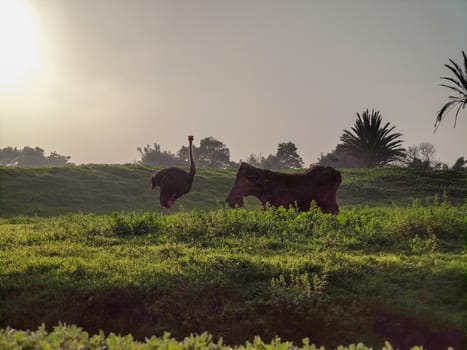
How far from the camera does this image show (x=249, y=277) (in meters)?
8.60

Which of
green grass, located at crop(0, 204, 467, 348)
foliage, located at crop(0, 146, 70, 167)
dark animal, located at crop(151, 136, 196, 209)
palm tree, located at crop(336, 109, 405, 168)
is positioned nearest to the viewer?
green grass, located at crop(0, 204, 467, 348)

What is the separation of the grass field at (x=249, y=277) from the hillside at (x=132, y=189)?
12.4 m

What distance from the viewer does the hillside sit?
25406 millimetres

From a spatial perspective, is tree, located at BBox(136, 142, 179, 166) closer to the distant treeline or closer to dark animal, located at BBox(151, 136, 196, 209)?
the distant treeline

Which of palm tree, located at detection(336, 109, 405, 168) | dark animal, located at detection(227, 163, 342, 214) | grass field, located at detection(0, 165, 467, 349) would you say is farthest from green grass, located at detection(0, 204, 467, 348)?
palm tree, located at detection(336, 109, 405, 168)

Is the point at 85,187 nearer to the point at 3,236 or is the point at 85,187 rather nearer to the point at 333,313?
the point at 3,236

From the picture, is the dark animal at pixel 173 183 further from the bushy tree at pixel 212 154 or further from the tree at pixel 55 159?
the tree at pixel 55 159

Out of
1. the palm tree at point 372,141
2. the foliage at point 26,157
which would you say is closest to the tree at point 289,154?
the palm tree at point 372,141

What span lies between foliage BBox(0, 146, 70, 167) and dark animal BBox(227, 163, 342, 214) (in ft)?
339

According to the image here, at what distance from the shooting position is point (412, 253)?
409 inches

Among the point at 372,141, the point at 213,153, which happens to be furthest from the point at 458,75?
the point at 213,153

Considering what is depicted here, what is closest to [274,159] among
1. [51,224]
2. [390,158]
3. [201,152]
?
[201,152]

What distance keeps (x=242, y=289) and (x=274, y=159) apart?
81.0 meters

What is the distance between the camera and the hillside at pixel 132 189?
83.4 ft
